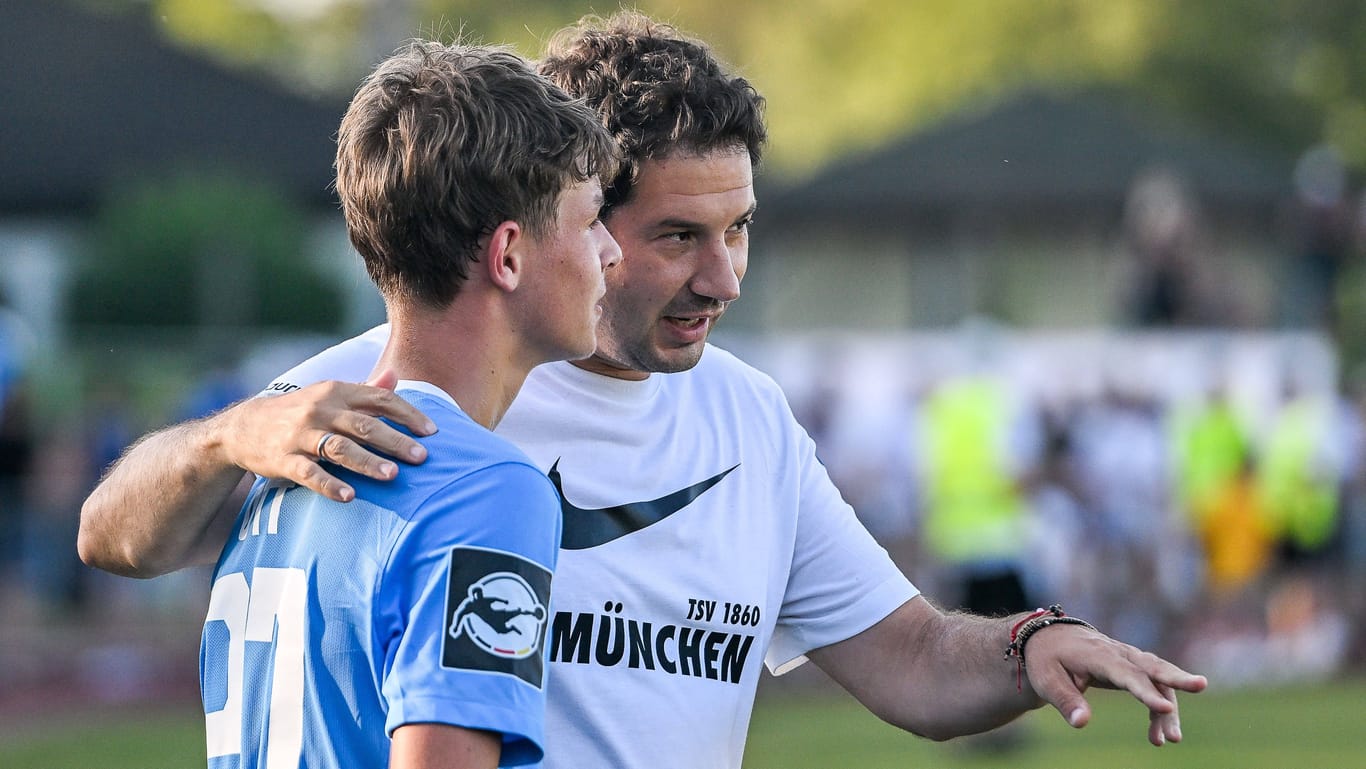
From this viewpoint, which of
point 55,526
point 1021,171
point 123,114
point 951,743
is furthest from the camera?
point 123,114

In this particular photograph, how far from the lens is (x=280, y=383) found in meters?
3.26

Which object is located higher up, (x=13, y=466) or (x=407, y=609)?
(x=13, y=466)

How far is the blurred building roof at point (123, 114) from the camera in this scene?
26.5 metres

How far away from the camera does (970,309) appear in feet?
95.2

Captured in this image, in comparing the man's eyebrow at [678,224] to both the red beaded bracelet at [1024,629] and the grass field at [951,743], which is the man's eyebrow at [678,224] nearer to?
the red beaded bracelet at [1024,629]

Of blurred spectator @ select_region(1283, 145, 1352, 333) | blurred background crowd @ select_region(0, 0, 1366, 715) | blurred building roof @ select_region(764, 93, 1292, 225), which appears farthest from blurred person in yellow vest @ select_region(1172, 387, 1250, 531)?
blurred building roof @ select_region(764, 93, 1292, 225)

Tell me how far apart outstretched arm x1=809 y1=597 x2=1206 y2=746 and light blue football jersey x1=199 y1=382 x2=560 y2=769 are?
3.55 feet

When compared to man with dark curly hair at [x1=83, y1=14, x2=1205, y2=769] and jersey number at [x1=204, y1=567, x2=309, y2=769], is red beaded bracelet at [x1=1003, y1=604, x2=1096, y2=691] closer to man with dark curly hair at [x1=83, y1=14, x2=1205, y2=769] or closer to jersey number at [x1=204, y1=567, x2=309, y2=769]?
man with dark curly hair at [x1=83, y1=14, x2=1205, y2=769]

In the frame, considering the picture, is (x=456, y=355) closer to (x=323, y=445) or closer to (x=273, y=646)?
(x=323, y=445)

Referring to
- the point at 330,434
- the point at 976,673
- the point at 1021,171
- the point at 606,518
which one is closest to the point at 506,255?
the point at 330,434

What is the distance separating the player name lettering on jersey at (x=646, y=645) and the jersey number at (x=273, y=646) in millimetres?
758

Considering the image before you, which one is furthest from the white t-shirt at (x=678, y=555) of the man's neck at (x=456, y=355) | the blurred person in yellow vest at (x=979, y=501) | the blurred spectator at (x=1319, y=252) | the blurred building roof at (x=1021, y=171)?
the blurred building roof at (x=1021, y=171)

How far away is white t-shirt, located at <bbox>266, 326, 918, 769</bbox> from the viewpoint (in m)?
3.39

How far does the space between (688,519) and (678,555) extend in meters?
0.08
